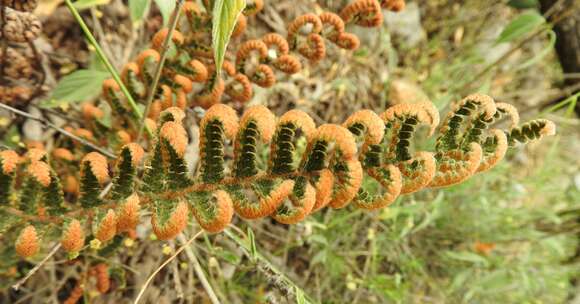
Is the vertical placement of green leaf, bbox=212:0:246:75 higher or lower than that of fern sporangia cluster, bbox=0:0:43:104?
higher

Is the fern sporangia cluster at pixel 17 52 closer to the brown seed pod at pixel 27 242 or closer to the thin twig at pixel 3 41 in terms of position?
the thin twig at pixel 3 41

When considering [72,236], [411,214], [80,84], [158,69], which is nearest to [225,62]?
[158,69]

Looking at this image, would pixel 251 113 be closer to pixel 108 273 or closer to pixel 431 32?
pixel 108 273

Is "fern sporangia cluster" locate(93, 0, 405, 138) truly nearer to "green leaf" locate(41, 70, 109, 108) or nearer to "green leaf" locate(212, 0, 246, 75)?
"green leaf" locate(41, 70, 109, 108)

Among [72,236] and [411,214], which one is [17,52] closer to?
[72,236]

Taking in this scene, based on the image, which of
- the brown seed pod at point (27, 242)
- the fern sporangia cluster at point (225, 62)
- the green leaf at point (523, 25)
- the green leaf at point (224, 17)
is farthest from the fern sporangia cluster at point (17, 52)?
the green leaf at point (523, 25)

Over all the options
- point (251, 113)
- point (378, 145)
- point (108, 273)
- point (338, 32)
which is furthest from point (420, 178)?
point (108, 273)

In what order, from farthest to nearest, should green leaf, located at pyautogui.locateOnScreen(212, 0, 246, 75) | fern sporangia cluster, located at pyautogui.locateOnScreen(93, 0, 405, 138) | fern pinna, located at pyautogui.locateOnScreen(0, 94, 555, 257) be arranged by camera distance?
fern sporangia cluster, located at pyautogui.locateOnScreen(93, 0, 405, 138)
fern pinna, located at pyautogui.locateOnScreen(0, 94, 555, 257)
green leaf, located at pyautogui.locateOnScreen(212, 0, 246, 75)

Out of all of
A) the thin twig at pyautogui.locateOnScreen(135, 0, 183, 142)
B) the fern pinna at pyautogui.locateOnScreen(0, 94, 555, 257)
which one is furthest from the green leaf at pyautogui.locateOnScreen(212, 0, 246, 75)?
the thin twig at pyautogui.locateOnScreen(135, 0, 183, 142)
